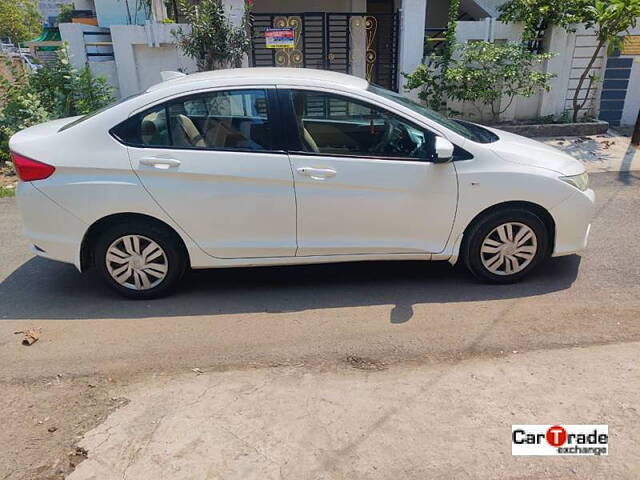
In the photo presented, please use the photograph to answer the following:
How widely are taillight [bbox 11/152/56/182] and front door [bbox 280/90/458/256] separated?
176 cm

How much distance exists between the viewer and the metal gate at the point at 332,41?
391 inches

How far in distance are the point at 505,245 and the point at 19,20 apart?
169 ft

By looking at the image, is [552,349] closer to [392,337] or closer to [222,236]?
[392,337]

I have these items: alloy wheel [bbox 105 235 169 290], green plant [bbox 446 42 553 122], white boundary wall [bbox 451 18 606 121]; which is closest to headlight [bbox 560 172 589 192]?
alloy wheel [bbox 105 235 169 290]

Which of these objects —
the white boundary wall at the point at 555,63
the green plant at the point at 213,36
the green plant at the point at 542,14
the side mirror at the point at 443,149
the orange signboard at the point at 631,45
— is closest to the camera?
the side mirror at the point at 443,149

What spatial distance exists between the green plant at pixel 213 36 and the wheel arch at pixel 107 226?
6115 mm

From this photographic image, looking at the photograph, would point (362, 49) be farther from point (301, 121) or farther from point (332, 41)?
point (301, 121)

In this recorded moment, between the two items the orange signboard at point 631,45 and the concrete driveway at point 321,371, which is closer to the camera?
the concrete driveway at point 321,371

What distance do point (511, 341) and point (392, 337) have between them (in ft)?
2.58

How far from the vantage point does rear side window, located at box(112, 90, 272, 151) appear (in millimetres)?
3611

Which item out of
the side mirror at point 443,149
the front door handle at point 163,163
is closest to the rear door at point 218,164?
the front door handle at point 163,163

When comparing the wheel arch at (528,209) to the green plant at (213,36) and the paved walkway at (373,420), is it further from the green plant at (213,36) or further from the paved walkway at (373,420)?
the green plant at (213,36)

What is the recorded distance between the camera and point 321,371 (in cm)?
303

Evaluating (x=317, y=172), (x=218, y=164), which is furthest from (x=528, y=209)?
(x=218, y=164)
